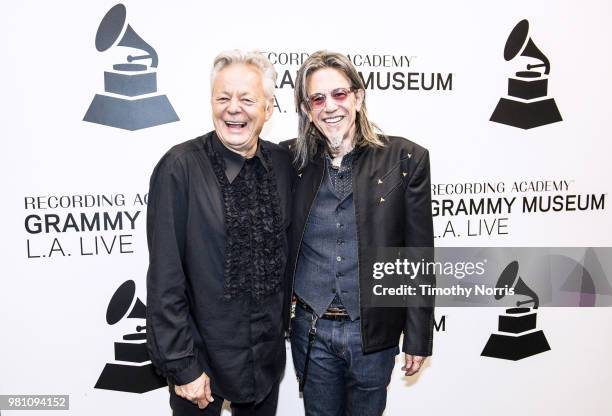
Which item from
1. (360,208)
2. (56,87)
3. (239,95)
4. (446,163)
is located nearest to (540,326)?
(446,163)

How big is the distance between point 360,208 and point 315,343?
0.47 m

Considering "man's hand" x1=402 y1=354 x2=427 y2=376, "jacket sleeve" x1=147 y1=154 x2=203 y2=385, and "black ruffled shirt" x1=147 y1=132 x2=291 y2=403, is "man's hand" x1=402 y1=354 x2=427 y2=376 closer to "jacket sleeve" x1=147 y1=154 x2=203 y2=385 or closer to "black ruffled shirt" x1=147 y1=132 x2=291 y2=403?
"black ruffled shirt" x1=147 y1=132 x2=291 y2=403

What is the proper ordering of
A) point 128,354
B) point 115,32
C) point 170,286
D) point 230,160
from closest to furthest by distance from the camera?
point 170,286
point 230,160
point 115,32
point 128,354

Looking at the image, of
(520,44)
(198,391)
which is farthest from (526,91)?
(198,391)

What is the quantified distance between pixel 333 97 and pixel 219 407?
105 centimetres

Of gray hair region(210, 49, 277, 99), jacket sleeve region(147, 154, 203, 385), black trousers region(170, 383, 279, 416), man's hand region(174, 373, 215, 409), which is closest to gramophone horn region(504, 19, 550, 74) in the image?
gray hair region(210, 49, 277, 99)

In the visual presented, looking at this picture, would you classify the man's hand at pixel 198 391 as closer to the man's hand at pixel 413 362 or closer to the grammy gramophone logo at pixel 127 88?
the man's hand at pixel 413 362

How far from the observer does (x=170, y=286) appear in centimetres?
140

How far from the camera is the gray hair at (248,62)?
148 cm

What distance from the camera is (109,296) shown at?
2113 millimetres

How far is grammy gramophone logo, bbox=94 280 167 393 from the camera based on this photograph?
213 centimetres

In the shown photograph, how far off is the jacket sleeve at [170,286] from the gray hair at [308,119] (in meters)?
0.46

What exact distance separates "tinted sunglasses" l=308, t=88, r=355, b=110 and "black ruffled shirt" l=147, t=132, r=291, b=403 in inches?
9.5

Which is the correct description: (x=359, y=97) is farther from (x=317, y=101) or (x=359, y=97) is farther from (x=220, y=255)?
(x=220, y=255)
